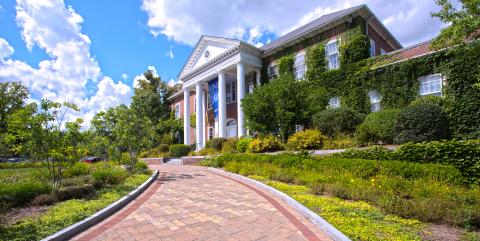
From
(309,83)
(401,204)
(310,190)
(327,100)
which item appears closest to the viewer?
(401,204)

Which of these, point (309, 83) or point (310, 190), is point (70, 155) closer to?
point (310, 190)

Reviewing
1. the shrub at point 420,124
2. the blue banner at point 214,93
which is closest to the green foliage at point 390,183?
the shrub at point 420,124

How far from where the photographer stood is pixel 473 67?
13398 millimetres

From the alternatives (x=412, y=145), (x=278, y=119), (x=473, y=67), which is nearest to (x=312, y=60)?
(x=278, y=119)

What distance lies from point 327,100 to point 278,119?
423 cm

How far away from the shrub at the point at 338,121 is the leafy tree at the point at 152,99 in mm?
21139

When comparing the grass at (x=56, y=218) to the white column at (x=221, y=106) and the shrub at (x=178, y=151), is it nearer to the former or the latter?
the white column at (x=221, y=106)

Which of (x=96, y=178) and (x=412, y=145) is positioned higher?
(x=412, y=145)

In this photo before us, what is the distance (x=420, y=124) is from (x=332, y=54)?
9.83 metres

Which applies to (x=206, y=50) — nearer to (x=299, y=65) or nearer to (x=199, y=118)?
(x=199, y=118)

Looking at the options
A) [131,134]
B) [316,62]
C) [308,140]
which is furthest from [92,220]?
[316,62]

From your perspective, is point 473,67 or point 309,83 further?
point 309,83

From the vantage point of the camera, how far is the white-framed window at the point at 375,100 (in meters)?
17.0

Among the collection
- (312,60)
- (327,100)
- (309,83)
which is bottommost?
(327,100)
